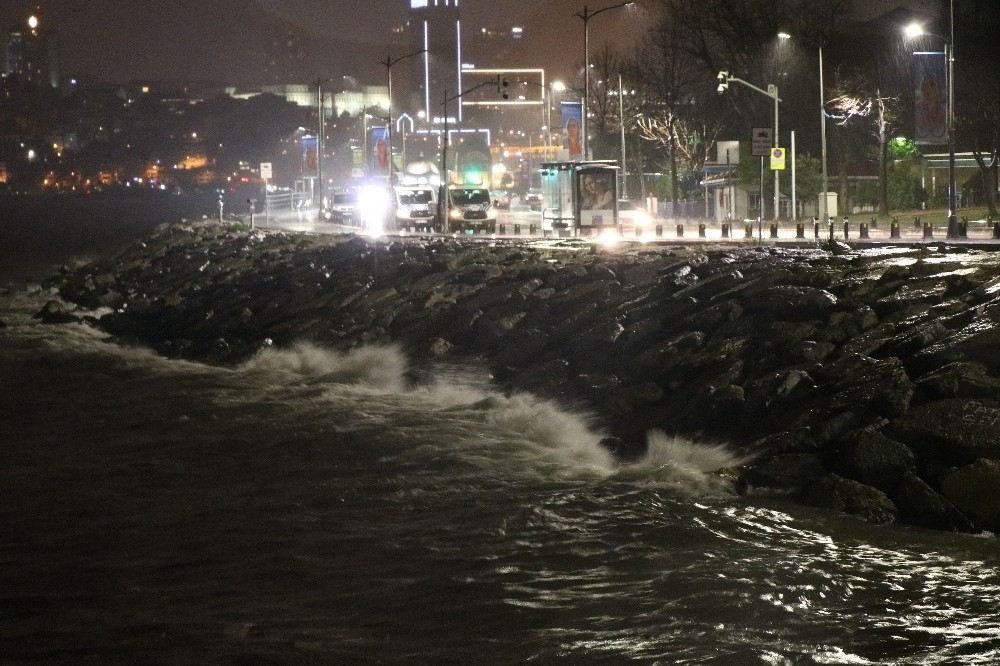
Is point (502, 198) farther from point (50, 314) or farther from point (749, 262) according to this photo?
point (749, 262)

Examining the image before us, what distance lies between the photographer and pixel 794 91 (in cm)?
7894

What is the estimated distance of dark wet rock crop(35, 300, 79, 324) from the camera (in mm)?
39406

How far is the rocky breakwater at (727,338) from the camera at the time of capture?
45.9ft

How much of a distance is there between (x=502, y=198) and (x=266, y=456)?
326 feet

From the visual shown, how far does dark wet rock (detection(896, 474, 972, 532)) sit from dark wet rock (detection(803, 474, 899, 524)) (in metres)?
0.14

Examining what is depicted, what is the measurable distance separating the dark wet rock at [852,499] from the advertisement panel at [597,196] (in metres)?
35.8

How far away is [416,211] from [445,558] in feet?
192

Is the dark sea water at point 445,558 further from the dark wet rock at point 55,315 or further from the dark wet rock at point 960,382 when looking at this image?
the dark wet rock at point 55,315

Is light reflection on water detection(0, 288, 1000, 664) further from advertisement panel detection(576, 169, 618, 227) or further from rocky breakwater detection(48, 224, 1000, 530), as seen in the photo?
advertisement panel detection(576, 169, 618, 227)

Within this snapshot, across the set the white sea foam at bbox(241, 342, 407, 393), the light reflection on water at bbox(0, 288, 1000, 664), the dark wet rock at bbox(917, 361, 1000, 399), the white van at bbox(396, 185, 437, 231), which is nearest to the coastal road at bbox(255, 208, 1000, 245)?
the white van at bbox(396, 185, 437, 231)

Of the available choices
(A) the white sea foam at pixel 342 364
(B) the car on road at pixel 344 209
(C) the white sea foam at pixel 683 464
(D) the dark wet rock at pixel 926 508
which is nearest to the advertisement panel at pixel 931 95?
(A) the white sea foam at pixel 342 364

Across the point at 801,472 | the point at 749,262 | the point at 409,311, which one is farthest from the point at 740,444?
the point at 409,311

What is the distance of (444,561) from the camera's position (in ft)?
41.7

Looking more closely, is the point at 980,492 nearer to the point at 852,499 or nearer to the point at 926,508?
the point at 926,508
